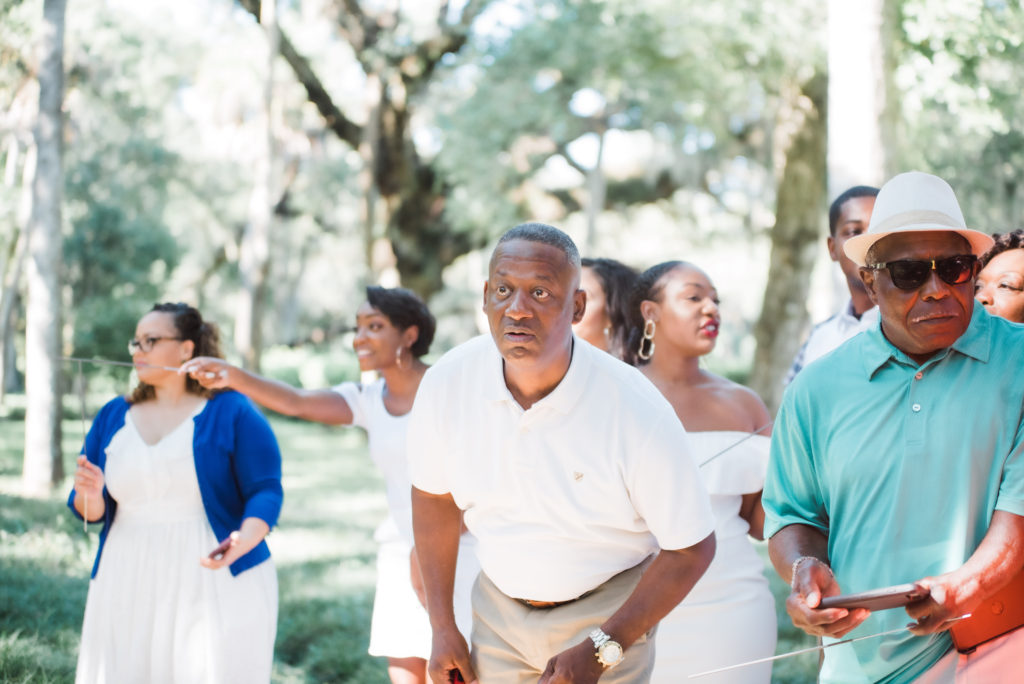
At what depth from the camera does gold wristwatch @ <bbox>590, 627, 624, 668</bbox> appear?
117 inches

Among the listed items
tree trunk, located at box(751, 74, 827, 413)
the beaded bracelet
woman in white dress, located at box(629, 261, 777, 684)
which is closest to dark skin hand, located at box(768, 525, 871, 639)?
the beaded bracelet

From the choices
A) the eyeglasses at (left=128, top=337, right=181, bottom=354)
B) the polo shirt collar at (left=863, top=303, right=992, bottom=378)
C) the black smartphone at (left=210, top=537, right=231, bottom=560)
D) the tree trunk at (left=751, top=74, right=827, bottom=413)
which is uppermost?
the tree trunk at (left=751, top=74, right=827, bottom=413)

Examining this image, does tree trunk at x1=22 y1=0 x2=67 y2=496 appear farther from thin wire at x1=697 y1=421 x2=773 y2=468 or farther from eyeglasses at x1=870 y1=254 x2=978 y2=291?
eyeglasses at x1=870 y1=254 x2=978 y2=291

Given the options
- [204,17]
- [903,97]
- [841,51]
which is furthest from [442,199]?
[841,51]

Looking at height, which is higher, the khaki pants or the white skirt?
the khaki pants

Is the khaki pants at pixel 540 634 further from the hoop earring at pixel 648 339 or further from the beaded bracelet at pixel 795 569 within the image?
the hoop earring at pixel 648 339

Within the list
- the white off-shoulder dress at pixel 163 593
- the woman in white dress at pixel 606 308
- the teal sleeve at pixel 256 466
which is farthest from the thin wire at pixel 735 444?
the white off-shoulder dress at pixel 163 593

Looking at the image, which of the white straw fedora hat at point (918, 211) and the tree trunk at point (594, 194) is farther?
the tree trunk at point (594, 194)

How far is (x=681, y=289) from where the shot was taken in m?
4.89

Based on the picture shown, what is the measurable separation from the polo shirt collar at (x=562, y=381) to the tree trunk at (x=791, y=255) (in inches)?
505

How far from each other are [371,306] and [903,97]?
29.9ft

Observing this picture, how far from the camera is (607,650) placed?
2979 mm

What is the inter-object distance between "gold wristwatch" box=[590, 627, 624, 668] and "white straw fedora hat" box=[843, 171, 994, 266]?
1361mm

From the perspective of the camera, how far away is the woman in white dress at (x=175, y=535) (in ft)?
16.4
